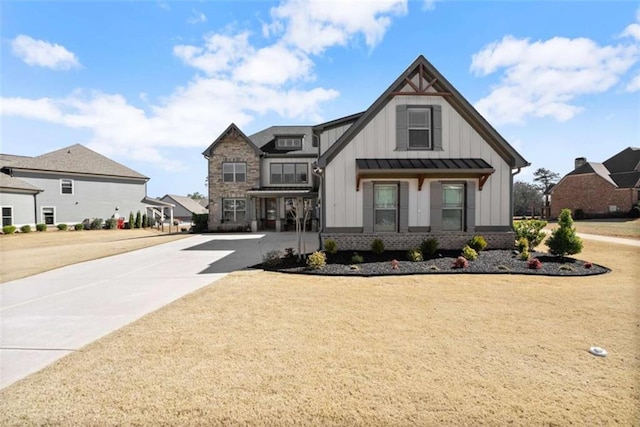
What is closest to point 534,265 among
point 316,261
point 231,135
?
point 316,261

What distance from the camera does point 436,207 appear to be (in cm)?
1218

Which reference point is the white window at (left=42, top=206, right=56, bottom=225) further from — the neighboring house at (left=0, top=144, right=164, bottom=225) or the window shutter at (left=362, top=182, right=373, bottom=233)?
the window shutter at (left=362, top=182, right=373, bottom=233)

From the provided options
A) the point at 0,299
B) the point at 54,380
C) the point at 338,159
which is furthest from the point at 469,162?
the point at 0,299

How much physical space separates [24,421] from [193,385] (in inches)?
63.8

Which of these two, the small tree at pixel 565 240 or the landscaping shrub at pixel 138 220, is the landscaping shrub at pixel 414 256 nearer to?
the small tree at pixel 565 240

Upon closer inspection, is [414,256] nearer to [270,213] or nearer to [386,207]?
[386,207]

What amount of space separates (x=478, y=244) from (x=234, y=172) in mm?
20753

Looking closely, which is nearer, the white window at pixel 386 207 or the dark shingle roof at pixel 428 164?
the dark shingle roof at pixel 428 164

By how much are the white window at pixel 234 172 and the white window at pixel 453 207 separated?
60.2 feet

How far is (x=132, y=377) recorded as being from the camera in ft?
12.0

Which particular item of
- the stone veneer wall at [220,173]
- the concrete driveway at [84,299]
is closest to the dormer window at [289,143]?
the stone veneer wall at [220,173]

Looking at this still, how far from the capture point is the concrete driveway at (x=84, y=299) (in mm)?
4566

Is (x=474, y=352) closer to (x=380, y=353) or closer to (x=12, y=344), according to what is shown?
(x=380, y=353)

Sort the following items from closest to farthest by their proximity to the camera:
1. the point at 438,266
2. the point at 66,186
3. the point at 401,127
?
the point at 438,266 < the point at 401,127 < the point at 66,186
